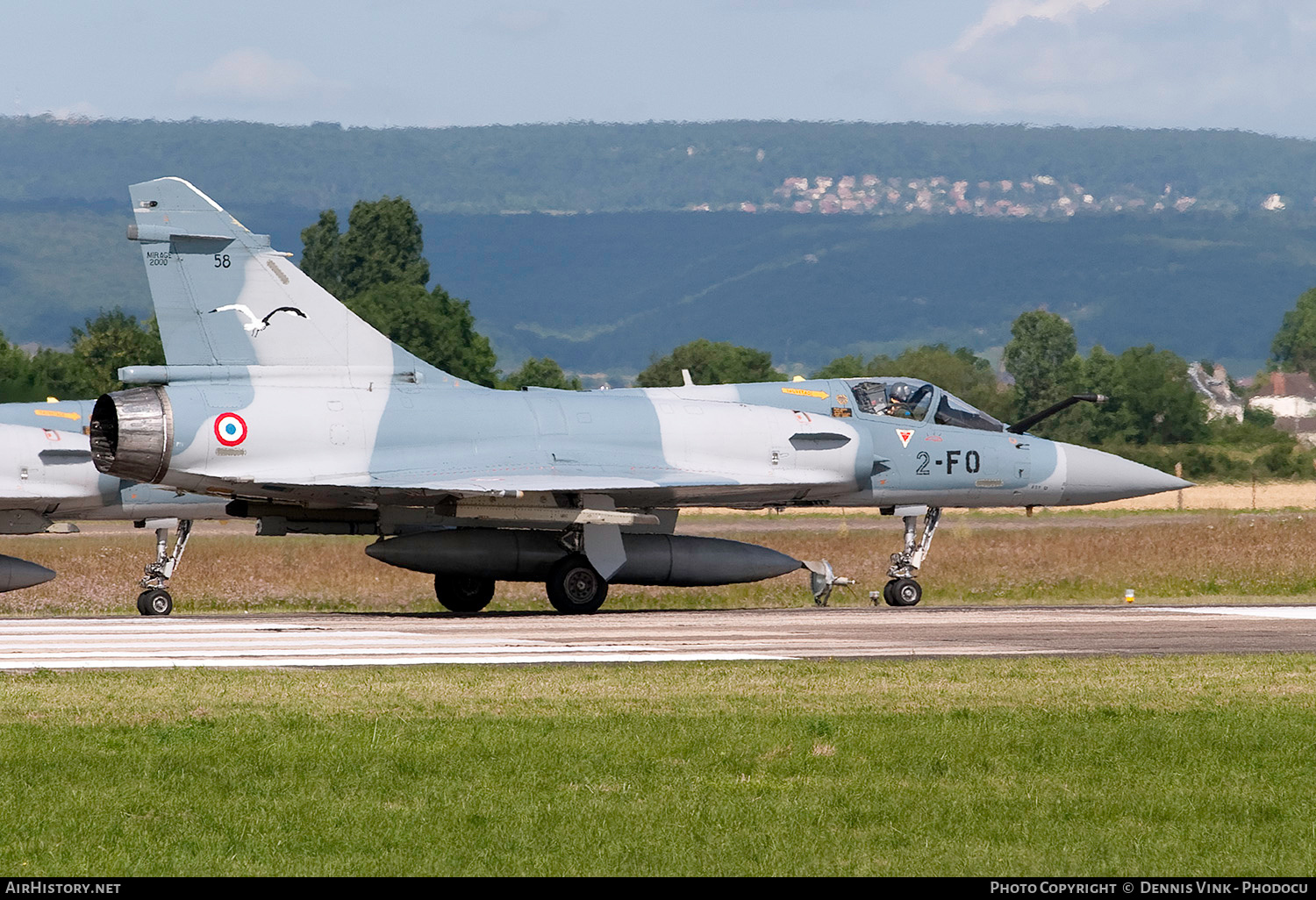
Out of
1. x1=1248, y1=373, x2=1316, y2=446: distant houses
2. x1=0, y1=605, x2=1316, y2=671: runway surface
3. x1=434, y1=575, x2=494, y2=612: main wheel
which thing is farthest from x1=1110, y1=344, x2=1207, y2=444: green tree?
x1=1248, y1=373, x2=1316, y2=446: distant houses

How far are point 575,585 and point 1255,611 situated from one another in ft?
26.8

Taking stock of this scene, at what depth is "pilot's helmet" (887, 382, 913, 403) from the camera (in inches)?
904

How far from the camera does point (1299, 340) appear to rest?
551 feet

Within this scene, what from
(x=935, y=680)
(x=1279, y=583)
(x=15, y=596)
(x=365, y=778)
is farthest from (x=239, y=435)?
(x=1279, y=583)

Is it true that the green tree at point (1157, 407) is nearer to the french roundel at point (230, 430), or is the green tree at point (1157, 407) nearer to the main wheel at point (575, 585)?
the main wheel at point (575, 585)

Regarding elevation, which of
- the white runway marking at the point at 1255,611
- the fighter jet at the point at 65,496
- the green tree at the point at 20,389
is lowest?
the white runway marking at the point at 1255,611

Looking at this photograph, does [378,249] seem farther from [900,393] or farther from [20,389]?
[900,393]

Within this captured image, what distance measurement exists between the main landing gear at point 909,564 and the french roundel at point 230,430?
28.8 feet

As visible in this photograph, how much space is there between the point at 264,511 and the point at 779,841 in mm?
14626

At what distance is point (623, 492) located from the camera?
20562mm

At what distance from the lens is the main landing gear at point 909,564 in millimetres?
22578

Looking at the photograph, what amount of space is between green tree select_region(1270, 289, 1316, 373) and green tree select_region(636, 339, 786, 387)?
89870 mm

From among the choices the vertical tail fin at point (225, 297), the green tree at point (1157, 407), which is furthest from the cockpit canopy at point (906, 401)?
the green tree at point (1157, 407)
